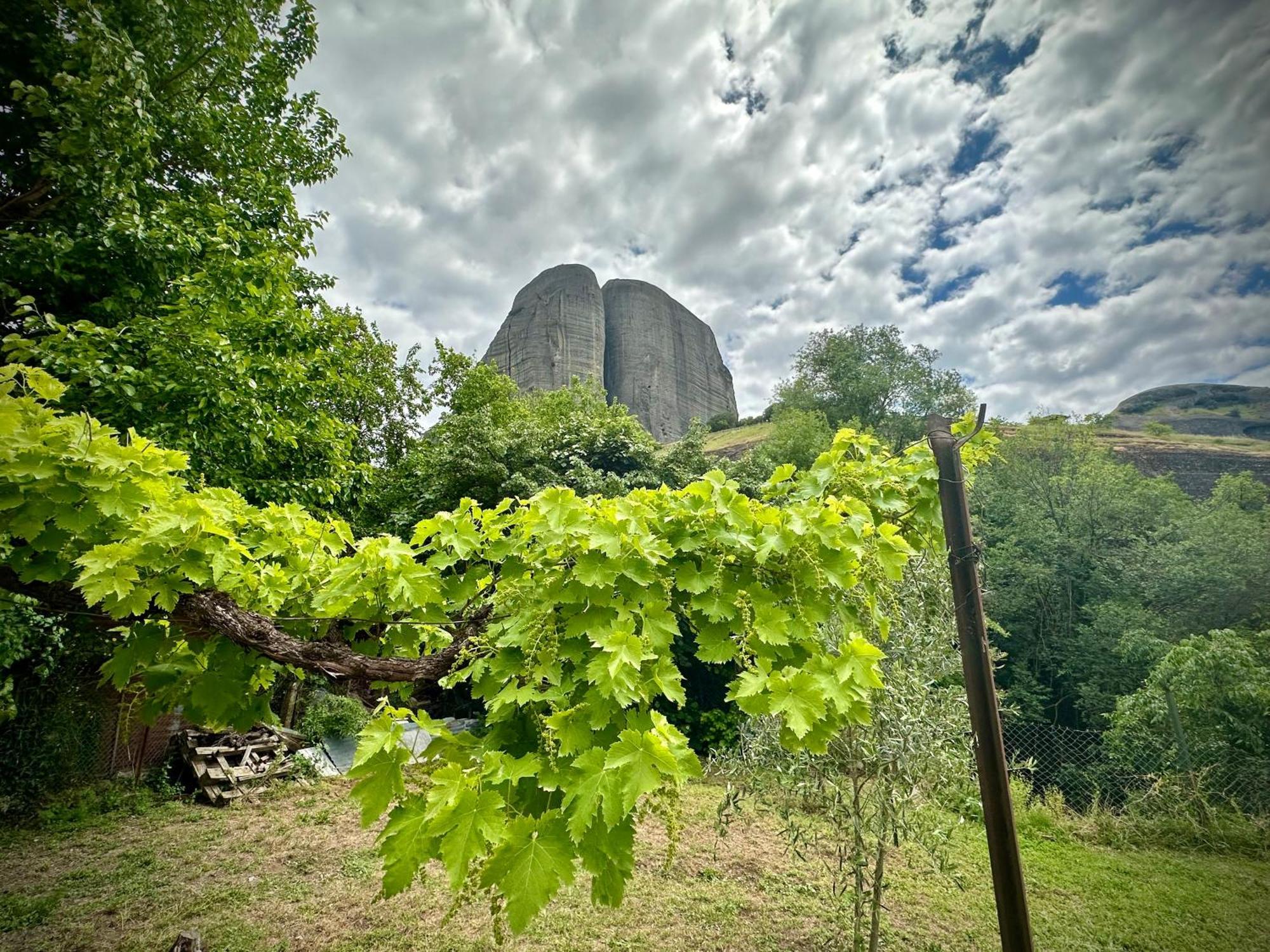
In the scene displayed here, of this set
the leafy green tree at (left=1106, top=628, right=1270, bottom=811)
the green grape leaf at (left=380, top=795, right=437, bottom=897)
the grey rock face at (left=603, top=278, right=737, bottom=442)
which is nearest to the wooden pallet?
the green grape leaf at (left=380, top=795, right=437, bottom=897)

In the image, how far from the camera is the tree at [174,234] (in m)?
4.16

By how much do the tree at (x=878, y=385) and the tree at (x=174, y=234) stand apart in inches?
942

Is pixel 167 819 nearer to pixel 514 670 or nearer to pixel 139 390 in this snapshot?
pixel 139 390

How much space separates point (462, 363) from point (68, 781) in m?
14.3

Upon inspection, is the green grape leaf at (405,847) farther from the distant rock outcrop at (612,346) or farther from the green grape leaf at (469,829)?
the distant rock outcrop at (612,346)

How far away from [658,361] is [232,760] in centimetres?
4865

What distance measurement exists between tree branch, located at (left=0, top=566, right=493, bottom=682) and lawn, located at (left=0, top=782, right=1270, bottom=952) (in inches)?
125

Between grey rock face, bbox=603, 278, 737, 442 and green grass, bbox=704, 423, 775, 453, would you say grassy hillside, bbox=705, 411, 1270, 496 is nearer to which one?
green grass, bbox=704, 423, 775, 453

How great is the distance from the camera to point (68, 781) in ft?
23.0

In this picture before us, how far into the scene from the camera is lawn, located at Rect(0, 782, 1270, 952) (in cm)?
402

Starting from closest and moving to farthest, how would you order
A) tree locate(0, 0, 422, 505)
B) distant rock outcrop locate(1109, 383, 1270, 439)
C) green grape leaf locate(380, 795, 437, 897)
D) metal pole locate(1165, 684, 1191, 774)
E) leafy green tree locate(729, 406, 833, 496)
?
green grape leaf locate(380, 795, 437, 897) < tree locate(0, 0, 422, 505) < metal pole locate(1165, 684, 1191, 774) < leafy green tree locate(729, 406, 833, 496) < distant rock outcrop locate(1109, 383, 1270, 439)

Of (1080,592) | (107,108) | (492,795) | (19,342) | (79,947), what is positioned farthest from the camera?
(1080,592)

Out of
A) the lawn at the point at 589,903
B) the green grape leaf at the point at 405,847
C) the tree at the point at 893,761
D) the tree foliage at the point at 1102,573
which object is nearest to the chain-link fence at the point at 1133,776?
the lawn at the point at 589,903

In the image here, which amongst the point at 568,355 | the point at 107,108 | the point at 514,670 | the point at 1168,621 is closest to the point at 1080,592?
the point at 1168,621
